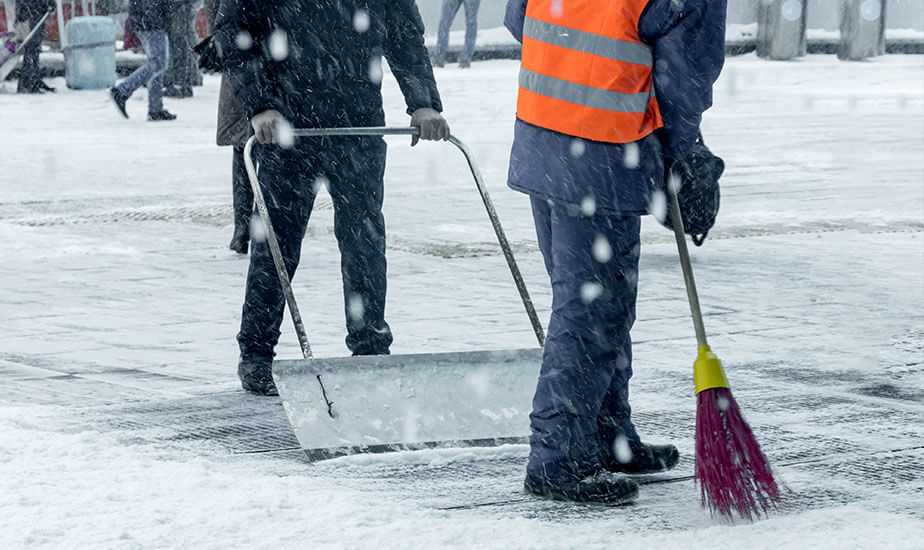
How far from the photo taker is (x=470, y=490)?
4.82 metres

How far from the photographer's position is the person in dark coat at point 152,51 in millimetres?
18719

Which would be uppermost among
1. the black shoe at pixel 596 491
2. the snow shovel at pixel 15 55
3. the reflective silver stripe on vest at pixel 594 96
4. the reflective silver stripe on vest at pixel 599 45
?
the reflective silver stripe on vest at pixel 599 45

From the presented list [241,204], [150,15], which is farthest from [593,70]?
[150,15]

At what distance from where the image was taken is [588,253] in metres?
4.71

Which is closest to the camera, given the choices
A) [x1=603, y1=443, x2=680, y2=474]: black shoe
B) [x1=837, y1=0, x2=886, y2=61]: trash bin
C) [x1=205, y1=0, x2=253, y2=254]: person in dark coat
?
[x1=603, y1=443, x2=680, y2=474]: black shoe

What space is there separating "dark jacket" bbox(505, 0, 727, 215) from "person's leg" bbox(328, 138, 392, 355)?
56.3 inches

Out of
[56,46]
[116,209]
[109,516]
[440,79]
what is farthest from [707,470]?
[56,46]

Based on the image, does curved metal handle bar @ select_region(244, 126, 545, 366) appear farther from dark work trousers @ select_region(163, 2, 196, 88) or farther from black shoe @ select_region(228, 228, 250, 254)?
dark work trousers @ select_region(163, 2, 196, 88)

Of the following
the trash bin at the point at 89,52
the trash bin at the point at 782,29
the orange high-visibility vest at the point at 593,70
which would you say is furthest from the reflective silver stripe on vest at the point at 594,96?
the trash bin at the point at 782,29

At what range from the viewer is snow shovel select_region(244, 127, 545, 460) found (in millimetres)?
5223

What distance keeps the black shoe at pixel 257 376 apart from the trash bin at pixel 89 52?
57.6ft

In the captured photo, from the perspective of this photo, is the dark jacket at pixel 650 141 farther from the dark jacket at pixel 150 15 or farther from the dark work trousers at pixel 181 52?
the dark work trousers at pixel 181 52

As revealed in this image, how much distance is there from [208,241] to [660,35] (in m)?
6.07

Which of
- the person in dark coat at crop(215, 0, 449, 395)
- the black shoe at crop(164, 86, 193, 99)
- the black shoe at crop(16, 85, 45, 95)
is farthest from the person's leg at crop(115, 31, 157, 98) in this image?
the person in dark coat at crop(215, 0, 449, 395)
